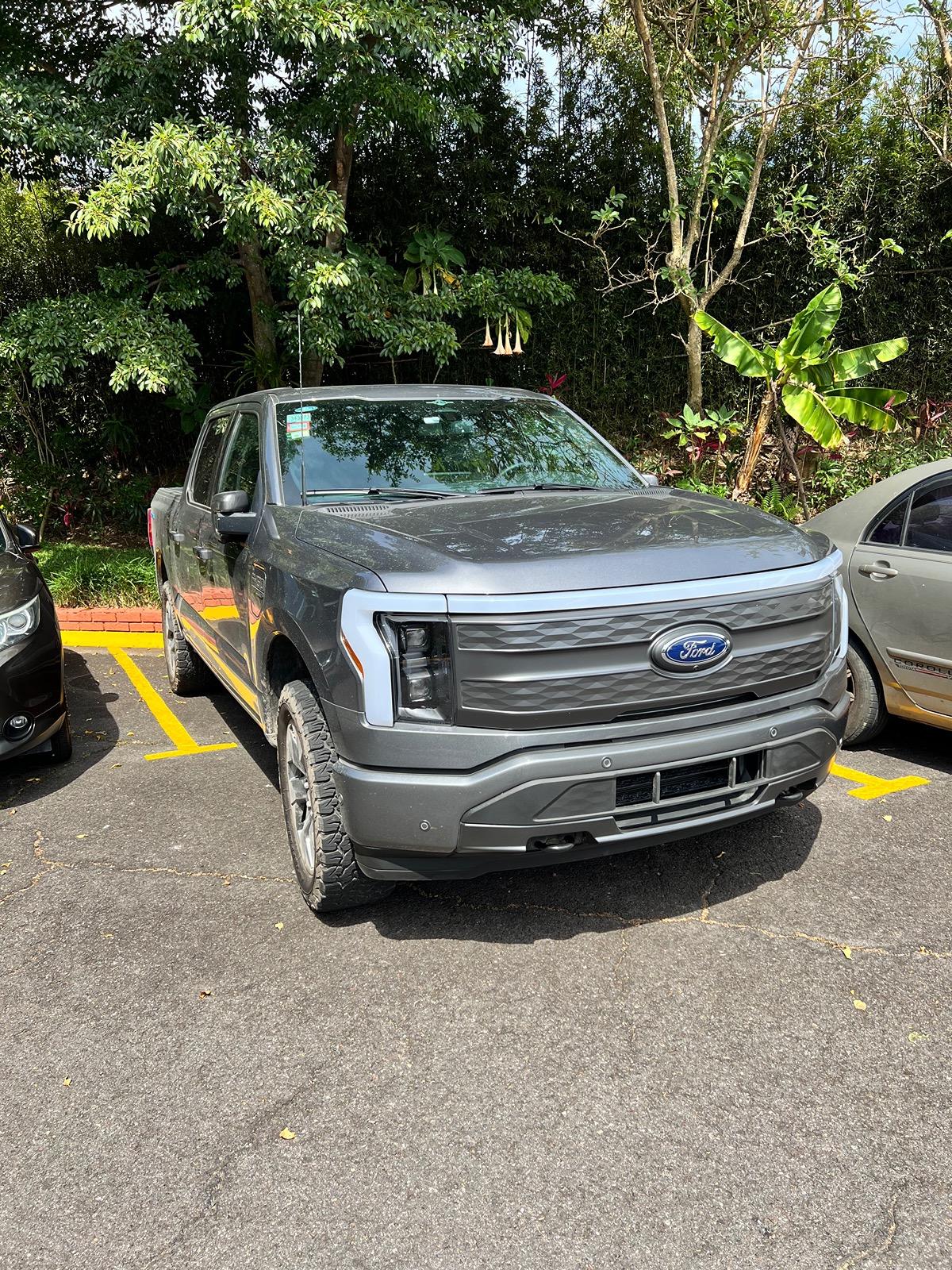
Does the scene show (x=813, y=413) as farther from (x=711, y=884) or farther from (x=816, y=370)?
(x=711, y=884)

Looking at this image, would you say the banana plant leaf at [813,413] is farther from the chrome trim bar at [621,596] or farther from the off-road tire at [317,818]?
the off-road tire at [317,818]

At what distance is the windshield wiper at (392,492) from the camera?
4.07 m

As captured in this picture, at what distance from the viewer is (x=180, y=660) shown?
6613mm

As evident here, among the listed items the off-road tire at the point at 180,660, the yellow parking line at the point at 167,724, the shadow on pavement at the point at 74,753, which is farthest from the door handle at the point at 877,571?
the shadow on pavement at the point at 74,753

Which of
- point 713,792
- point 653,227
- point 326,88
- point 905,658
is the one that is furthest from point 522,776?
point 653,227

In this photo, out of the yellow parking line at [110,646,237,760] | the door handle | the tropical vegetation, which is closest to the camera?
the door handle

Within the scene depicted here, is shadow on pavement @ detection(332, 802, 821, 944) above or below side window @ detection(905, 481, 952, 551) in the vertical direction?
below

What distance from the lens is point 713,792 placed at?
10.4 ft

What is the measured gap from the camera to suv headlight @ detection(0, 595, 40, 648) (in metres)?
4.99

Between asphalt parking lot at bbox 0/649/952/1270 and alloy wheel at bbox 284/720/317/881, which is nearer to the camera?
asphalt parking lot at bbox 0/649/952/1270

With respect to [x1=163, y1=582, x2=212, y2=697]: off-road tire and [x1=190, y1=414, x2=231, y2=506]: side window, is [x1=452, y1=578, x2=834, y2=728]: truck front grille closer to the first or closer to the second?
[x1=190, y1=414, x2=231, y2=506]: side window

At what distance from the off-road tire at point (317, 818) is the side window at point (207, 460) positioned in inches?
83.9

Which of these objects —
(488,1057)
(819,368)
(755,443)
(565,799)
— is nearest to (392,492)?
(565,799)

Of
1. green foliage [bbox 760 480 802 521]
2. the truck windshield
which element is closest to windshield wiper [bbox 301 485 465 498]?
Answer: the truck windshield
